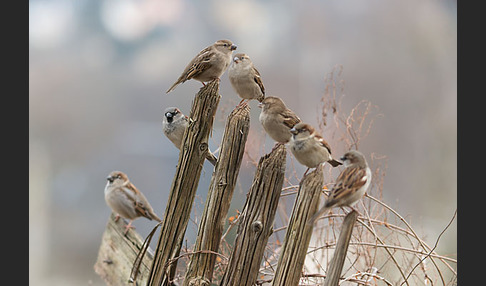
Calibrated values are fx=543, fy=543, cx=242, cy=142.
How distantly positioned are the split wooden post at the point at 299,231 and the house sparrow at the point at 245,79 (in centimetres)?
69

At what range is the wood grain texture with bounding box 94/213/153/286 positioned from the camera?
143 inches

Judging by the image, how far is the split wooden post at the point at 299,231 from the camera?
7.35ft

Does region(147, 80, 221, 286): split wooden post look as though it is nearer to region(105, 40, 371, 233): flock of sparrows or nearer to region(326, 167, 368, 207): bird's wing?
region(105, 40, 371, 233): flock of sparrows

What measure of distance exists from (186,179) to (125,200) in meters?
1.33

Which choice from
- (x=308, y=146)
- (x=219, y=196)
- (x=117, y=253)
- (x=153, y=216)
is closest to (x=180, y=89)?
(x=153, y=216)

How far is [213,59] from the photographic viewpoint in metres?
2.83

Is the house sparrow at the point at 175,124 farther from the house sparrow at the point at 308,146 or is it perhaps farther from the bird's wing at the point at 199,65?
the house sparrow at the point at 308,146

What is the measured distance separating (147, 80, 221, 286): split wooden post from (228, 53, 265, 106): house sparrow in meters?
0.10

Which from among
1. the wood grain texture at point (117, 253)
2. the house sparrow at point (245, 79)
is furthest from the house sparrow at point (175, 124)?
the wood grain texture at point (117, 253)

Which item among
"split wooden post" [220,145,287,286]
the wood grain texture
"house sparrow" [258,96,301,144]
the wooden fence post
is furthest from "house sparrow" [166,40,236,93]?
the wood grain texture

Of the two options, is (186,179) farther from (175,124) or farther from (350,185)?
(350,185)

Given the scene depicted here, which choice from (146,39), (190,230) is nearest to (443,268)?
(190,230)

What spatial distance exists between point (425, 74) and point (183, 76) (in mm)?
3061

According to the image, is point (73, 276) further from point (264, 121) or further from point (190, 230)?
point (264, 121)
